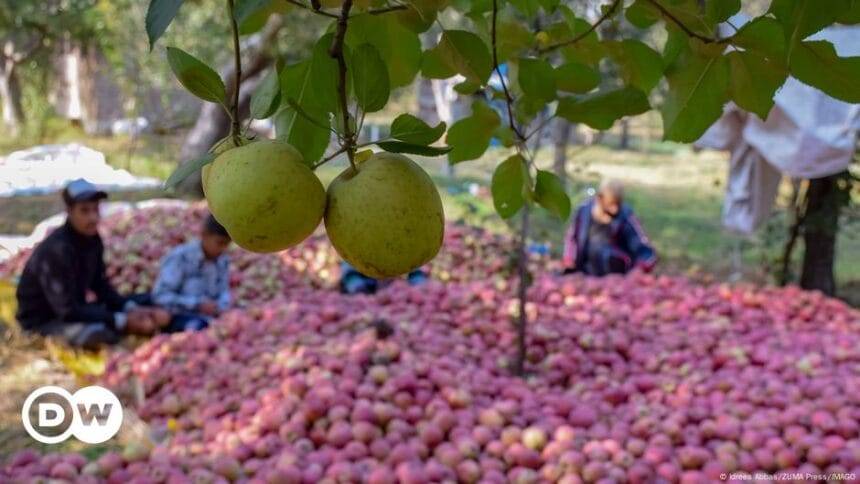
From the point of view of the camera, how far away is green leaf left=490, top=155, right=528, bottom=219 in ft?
3.45

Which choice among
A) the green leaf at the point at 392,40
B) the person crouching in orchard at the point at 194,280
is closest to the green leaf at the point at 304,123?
the green leaf at the point at 392,40

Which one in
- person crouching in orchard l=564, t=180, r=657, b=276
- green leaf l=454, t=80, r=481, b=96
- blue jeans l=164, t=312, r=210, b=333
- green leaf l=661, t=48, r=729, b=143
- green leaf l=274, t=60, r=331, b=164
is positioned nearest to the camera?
green leaf l=274, t=60, r=331, b=164

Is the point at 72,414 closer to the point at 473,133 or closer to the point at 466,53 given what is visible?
the point at 473,133

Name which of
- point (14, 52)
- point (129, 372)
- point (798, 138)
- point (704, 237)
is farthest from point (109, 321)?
point (14, 52)

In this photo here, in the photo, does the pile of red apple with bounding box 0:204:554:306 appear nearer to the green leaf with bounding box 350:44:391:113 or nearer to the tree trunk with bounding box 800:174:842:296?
the tree trunk with bounding box 800:174:842:296

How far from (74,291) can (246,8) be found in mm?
3576

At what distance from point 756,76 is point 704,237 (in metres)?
7.44

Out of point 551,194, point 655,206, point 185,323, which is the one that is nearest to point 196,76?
point 551,194

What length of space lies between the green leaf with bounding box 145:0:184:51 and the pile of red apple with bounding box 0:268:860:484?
1.67m

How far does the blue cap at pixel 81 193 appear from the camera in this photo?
3574mm

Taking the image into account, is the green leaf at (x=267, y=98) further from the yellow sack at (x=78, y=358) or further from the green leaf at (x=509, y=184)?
the yellow sack at (x=78, y=358)

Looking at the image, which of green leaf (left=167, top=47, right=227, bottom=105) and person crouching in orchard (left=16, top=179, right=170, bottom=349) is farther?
person crouching in orchard (left=16, top=179, right=170, bottom=349)

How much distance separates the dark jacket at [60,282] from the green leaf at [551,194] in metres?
3.19

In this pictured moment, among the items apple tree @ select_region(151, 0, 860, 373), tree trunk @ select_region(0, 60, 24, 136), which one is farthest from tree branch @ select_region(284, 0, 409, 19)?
tree trunk @ select_region(0, 60, 24, 136)
